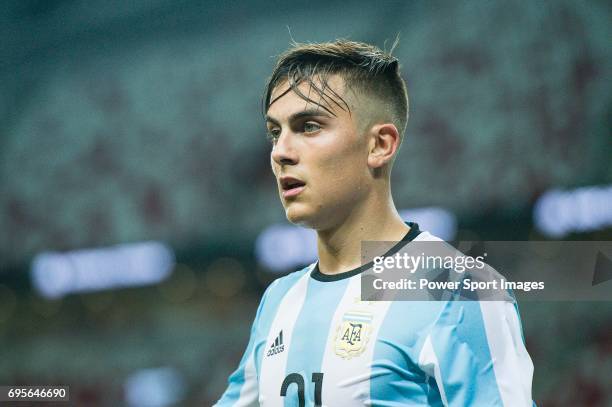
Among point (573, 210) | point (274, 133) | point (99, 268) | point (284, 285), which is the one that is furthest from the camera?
point (99, 268)

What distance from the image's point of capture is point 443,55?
4289 millimetres

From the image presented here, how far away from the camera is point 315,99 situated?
7.01 ft

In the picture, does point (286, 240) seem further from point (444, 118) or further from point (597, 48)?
point (597, 48)

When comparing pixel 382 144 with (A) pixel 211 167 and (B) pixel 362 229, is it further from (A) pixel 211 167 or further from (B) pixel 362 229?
(A) pixel 211 167

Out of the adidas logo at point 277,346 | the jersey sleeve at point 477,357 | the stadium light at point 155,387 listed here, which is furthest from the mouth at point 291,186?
the stadium light at point 155,387

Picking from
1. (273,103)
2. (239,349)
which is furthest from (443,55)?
(273,103)

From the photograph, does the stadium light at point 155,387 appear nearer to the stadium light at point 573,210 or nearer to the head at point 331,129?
the stadium light at point 573,210

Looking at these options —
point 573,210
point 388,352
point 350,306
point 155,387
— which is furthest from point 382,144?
point 155,387

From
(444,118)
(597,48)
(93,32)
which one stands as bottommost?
(444,118)

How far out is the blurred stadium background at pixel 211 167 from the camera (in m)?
4.00

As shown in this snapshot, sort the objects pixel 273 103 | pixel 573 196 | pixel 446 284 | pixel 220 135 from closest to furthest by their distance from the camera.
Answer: pixel 446 284 → pixel 273 103 → pixel 573 196 → pixel 220 135

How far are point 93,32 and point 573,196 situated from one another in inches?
114

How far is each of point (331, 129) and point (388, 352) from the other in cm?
60

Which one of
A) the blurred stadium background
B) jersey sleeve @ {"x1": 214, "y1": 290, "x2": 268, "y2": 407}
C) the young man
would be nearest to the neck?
the young man
